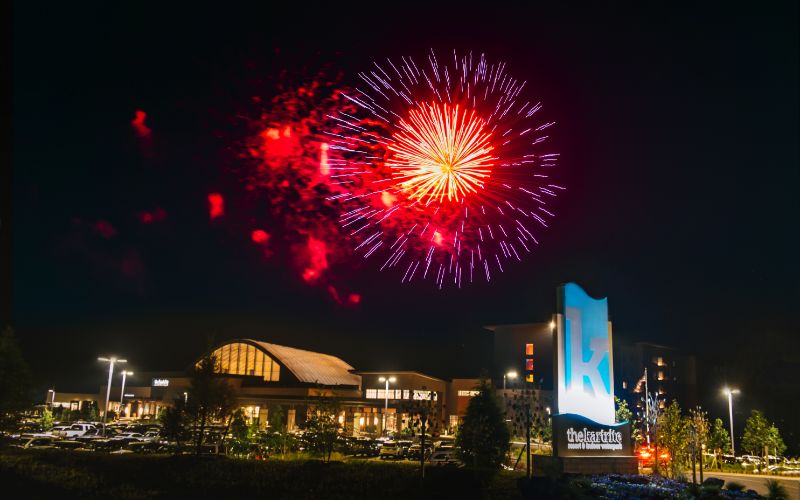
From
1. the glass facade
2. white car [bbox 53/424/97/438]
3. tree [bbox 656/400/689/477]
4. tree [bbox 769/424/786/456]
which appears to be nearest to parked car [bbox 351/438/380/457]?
tree [bbox 656/400/689/477]

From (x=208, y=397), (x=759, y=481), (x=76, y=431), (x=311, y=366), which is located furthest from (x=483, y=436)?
(x=311, y=366)

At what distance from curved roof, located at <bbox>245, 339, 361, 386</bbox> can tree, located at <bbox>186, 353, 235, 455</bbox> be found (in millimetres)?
45095

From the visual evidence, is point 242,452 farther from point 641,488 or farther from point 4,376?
point 641,488

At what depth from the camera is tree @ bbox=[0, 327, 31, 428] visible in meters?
41.3

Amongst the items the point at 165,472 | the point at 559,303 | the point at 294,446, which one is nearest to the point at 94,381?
the point at 294,446

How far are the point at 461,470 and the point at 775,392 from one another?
53.4 m

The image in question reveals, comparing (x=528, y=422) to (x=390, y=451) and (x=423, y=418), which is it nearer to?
(x=423, y=418)

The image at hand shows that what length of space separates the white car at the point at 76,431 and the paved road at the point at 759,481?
46.3m

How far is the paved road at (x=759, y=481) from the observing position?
33.4 metres

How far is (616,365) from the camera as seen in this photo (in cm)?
9812

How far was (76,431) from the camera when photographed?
5825 centimetres

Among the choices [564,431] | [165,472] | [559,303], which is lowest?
[165,472]

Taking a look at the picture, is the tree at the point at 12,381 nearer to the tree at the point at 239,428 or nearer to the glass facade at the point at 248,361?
the tree at the point at 239,428

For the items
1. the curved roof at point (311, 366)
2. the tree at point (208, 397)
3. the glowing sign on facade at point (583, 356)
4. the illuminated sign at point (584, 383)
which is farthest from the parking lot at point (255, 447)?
the curved roof at point (311, 366)
